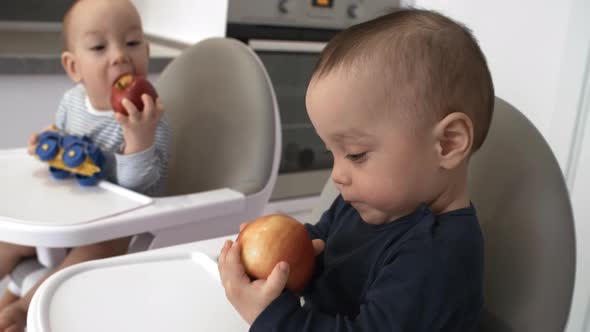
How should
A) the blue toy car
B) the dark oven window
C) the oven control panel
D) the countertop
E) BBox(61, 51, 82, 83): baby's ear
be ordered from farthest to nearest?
the dark oven window
the oven control panel
the countertop
BBox(61, 51, 82, 83): baby's ear
the blue toy car

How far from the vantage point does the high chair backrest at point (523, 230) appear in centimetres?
67

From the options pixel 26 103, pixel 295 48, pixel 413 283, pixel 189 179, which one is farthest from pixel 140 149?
pixel 295 48

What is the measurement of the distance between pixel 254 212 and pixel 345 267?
0.48 m

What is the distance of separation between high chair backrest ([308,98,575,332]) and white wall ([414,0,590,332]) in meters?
0.47

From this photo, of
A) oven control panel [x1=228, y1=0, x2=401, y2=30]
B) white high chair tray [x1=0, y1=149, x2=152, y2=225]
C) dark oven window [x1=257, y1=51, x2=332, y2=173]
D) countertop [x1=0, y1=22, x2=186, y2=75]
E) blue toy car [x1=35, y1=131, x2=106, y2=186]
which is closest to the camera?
white high chair tray [x1=0, y1=149, x2=152, y2=225]

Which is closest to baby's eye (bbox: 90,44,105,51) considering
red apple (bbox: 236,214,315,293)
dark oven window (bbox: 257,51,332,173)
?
red apple (bbox: 236,214,315,293)

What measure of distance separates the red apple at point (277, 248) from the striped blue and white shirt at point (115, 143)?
1.62 ft

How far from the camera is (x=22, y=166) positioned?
1184mm

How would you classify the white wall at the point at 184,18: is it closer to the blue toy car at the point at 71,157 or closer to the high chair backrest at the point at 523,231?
the blue toy car at the point at 71,157

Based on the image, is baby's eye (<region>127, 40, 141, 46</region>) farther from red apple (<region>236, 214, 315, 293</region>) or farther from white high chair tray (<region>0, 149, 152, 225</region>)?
red apple (<region>236, 214, 315, 293</region>)

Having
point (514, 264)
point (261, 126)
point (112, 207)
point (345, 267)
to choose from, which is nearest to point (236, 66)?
point (261, 126)

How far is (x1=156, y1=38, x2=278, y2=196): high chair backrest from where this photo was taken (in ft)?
3.92

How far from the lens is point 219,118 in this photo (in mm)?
1266

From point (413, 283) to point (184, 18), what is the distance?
1.83m
